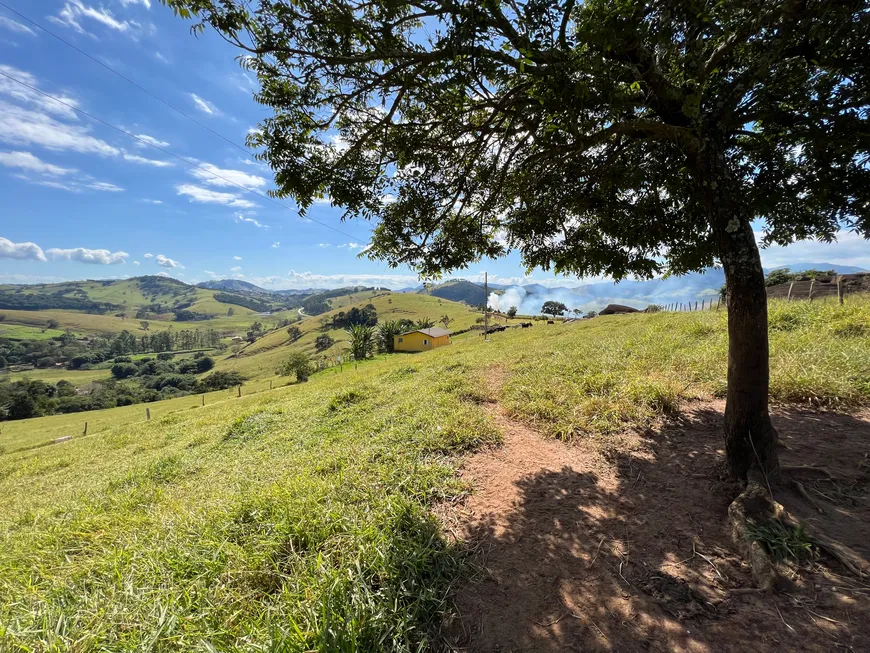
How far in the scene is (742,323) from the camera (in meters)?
3.50

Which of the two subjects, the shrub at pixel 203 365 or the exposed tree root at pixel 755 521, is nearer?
the exposed tree root at pixel 755 521

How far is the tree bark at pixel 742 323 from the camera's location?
133 inches

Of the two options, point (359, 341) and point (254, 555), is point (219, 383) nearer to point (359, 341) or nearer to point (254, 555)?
point (359, 341)

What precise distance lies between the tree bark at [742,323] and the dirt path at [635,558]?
47 cm

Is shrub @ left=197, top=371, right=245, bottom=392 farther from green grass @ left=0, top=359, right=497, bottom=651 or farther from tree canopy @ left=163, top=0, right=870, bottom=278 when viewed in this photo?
tree canopy @ left=163, top=0, right=870, bottom=278

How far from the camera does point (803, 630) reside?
2.11 m

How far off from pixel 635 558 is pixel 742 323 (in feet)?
8.51

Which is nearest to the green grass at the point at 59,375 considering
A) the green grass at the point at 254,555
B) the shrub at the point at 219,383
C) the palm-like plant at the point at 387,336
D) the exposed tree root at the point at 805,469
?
the shrub at the point at 219,383

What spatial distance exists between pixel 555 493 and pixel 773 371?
508 centimetres

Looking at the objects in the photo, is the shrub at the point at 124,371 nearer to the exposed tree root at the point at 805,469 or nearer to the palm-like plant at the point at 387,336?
the palm-like plant at the point at 387,336

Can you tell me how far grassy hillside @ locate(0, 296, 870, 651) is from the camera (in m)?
2.34

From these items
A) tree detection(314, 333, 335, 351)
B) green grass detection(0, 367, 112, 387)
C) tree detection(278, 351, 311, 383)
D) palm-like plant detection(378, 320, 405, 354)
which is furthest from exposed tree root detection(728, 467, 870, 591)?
green grass detection(0, 367, 112, 387)

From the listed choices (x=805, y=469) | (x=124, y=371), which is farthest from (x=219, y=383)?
(x=805, y=469)

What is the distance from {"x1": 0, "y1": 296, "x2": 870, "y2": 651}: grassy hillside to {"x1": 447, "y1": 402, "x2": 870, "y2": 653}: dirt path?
42 cm
